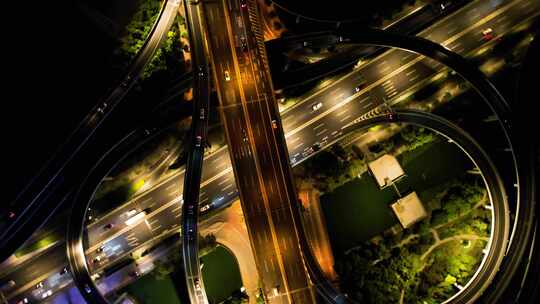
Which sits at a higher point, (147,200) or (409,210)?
(147,200)

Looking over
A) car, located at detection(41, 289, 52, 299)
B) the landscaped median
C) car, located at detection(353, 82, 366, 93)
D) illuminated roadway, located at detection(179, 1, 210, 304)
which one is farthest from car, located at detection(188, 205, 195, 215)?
car, located at detection(353, 82, 366, 93)

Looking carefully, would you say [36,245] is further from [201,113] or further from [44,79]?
[201,113]

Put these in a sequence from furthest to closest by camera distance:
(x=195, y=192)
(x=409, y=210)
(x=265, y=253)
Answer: (x=409, y=210) → (x=195, y=192) → (x=265, y=253)

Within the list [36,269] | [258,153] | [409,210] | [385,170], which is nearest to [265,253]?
[258,153]

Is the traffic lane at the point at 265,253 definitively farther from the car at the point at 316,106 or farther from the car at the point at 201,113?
the car at the point at 316,106

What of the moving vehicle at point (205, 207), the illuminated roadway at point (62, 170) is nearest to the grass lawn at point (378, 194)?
the moving vehicle at point (205, 207)

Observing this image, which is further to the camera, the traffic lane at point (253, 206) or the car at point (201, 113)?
the car at point (201, 113)

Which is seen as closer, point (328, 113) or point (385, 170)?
point (385, 170)
